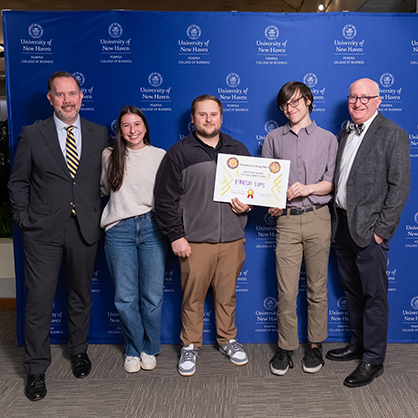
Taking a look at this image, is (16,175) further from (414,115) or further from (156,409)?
(414,115)

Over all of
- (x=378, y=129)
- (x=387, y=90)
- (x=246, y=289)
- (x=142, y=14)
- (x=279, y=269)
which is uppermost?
(x=142, y=14)

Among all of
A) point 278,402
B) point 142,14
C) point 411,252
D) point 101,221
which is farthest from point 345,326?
point 142,14

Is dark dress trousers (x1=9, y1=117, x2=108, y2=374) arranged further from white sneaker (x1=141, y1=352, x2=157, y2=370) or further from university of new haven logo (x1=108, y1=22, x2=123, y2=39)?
university of new haven logo (x1=108, y1=22, x2=123, y2=39)

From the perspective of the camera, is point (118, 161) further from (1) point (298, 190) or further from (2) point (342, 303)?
(2) point (342, 303)

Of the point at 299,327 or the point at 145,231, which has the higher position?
the point at 145,231

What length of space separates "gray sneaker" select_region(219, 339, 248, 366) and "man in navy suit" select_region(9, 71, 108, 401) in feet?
3.88

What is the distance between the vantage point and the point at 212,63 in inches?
107

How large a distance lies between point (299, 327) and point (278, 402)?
0.81m

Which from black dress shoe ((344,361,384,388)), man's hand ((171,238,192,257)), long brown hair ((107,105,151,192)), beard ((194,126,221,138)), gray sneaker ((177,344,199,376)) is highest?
beard ((194,126,221,138))

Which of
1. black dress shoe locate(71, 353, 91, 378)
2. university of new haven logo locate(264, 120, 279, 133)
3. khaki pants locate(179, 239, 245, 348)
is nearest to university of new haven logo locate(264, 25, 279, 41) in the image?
university of new haven logo locate(264, 120, 279, 133)

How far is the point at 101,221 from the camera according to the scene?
250 centimetres

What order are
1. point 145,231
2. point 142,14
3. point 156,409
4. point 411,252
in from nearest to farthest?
point 156,409 → point 145,231 → point 142,14 → point 411,252

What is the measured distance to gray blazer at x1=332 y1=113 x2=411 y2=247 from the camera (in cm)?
224

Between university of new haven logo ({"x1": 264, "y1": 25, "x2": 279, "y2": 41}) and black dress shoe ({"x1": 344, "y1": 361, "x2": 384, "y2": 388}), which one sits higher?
university of new haven logo ({"x1": 264, "y1": 25, "x2": 279, "y2": 41})
